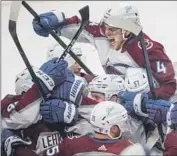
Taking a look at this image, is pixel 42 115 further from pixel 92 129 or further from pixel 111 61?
pixel 111 61

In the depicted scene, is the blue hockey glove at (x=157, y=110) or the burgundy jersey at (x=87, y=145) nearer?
the burgundy jersey at (x=87, y=145)

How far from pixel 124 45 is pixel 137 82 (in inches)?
6.0

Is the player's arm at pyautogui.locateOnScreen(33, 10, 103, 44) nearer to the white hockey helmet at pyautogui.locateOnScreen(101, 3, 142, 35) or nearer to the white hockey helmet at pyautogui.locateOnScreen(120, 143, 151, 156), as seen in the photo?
the white hockey helmet at pyautogui.locateOnScreen(101, 3, 142, 35)

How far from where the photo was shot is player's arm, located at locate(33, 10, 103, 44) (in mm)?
2168

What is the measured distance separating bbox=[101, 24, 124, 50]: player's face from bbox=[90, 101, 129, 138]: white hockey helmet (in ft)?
1.16

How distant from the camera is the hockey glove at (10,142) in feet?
5.93

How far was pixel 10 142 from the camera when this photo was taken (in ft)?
5.95

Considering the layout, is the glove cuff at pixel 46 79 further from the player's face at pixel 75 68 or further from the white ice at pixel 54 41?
the white ice at pixel 54 41

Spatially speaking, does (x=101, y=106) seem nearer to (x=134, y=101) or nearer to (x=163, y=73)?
(x=134, y=101)

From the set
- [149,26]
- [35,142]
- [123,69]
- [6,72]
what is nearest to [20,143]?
[35,142]

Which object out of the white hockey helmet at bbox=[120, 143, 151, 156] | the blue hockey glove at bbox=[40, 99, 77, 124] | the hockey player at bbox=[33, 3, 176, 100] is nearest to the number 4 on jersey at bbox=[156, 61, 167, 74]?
the hockey player at bbox=[33, 3, 176, 100]

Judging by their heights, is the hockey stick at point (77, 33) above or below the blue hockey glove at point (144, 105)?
above

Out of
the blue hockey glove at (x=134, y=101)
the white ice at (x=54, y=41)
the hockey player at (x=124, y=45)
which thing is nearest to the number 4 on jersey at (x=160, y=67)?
the hockey player at (x=124, y=45)

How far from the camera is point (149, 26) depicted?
3359mm
